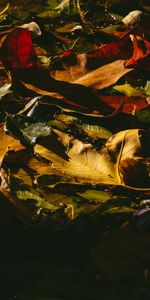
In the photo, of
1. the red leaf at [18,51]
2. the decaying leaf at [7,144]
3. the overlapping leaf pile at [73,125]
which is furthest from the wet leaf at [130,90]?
the decaying leaf at [7,144]

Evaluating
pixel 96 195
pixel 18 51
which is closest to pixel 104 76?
pixel 18 51

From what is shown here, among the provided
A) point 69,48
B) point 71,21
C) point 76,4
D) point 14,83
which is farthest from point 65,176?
point 76,4

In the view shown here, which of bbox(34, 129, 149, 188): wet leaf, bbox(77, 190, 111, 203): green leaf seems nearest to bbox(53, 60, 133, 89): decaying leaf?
bbox(34, 129, 149, 188): wet leaf

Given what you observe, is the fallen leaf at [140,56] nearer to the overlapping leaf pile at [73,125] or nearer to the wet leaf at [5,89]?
the overlapping leaf pile at [73,125]

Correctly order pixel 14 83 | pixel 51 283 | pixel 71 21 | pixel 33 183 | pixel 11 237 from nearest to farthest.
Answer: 1. pixel 51 283
2. pixel 11 237
3. pixel 33 183
4. pixel 14 83
5. pixel 71 21

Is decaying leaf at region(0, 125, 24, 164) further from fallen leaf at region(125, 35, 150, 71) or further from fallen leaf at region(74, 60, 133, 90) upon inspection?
fallen leaf at region(125, 35, 150, 71)

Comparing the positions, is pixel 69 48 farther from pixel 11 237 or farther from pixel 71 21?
pixel 11 237

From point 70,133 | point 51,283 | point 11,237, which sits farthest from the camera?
point 70,133

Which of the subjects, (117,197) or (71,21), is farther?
(71,21)
